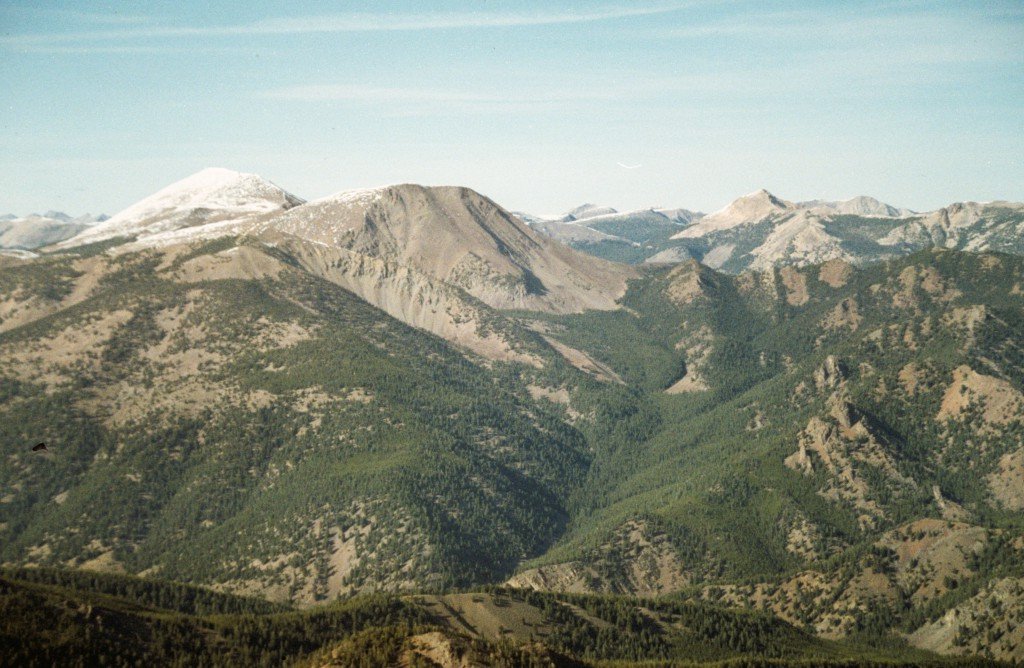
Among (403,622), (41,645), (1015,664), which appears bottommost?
(1015,664)

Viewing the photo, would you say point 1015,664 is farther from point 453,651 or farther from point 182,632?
point 182,632

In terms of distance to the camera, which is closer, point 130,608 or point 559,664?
point 559,664

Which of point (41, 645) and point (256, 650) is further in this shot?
point (256, 650)

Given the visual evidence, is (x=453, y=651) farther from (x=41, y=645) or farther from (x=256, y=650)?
(x=41, y=645)

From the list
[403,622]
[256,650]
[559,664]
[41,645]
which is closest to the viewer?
[41,645]

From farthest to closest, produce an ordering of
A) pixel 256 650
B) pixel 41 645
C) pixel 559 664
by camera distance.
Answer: pixel 256 650, pixel 559 664, pixel 41 645

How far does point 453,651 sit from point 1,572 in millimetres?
94625

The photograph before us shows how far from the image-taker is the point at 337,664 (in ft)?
518

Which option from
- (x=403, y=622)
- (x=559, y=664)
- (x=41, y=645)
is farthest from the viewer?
(x=403, y=622)

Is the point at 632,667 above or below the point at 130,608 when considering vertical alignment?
below

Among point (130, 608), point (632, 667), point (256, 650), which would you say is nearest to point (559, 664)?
point (632, 667)

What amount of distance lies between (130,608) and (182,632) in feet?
49.7

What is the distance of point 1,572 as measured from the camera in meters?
191

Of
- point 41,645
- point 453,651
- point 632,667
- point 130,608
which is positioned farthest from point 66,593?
point 632,667
